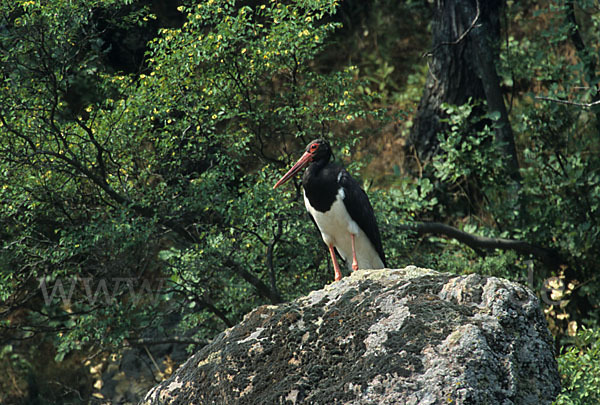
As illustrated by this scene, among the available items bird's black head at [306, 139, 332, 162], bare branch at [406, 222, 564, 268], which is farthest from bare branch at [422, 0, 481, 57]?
bird's black head at [306, 139, 332, 162]

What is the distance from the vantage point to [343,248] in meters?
6.93

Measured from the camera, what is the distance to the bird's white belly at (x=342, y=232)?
6.46m

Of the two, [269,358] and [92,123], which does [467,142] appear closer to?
[92,123]

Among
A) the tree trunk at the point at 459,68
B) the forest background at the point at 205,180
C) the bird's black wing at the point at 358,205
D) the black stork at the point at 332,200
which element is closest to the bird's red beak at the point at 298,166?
the black stork at the point at 332,200

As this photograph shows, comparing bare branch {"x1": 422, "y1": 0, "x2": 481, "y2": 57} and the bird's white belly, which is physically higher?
bare branch {"x1": 422, "y1": 0, "x2": 481, "y2": 57}

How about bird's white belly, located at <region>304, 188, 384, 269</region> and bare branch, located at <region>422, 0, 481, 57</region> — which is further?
bare branch, located at <region>422, 0, 481, 57</region>

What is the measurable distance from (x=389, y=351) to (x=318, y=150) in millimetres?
2885

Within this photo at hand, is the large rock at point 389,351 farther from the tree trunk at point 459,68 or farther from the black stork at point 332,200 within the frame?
the tree trunk at point 459,68

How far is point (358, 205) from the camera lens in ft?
21.2

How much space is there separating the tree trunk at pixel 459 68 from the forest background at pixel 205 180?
0.12 ft

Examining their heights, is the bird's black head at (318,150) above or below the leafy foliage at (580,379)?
above

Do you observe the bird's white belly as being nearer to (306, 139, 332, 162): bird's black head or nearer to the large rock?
(306, 139, 332, 162): bird's black head

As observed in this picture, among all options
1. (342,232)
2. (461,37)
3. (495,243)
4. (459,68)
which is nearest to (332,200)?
(342,232)

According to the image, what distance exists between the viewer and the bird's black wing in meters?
6.45
